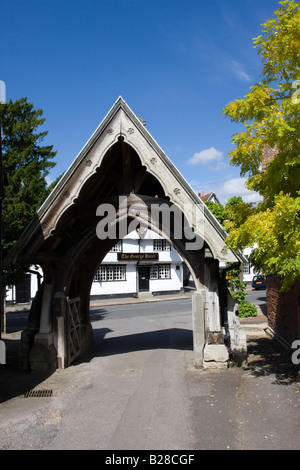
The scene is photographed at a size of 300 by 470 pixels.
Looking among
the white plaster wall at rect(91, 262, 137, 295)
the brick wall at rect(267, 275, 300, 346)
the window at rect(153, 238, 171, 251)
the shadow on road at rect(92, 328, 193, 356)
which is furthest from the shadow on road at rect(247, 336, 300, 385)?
the window at rect(153, 238, 171, 251)

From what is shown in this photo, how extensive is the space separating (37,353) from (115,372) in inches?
85.8

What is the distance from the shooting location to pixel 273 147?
8484 millimetres

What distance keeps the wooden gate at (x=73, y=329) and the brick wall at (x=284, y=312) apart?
697 centimetres

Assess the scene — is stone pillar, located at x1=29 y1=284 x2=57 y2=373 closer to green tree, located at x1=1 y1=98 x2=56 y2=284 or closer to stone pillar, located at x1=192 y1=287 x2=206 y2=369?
stone pillar, located at x1=192 y1=287 x2=206 y2=369

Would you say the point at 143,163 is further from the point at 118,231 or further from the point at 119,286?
the point at 119,286

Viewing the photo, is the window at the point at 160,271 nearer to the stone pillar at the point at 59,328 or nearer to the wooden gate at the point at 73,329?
the wooden gate at the point at 73,329

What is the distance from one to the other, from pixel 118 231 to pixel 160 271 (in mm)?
30331

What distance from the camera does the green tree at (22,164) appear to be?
59.2 ft

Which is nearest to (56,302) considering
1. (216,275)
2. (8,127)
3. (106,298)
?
(216,275)

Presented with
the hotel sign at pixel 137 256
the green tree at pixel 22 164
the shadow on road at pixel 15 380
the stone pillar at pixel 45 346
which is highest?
the green tree at pixel 22 164

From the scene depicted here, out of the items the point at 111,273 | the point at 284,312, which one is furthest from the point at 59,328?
the point at 111,273

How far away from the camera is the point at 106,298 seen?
3875cm

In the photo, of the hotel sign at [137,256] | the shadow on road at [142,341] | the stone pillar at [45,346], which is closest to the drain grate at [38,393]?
the stone pillar at [45,346]

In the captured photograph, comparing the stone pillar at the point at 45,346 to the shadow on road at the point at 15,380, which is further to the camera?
the stone pillar at the point at 45,346
